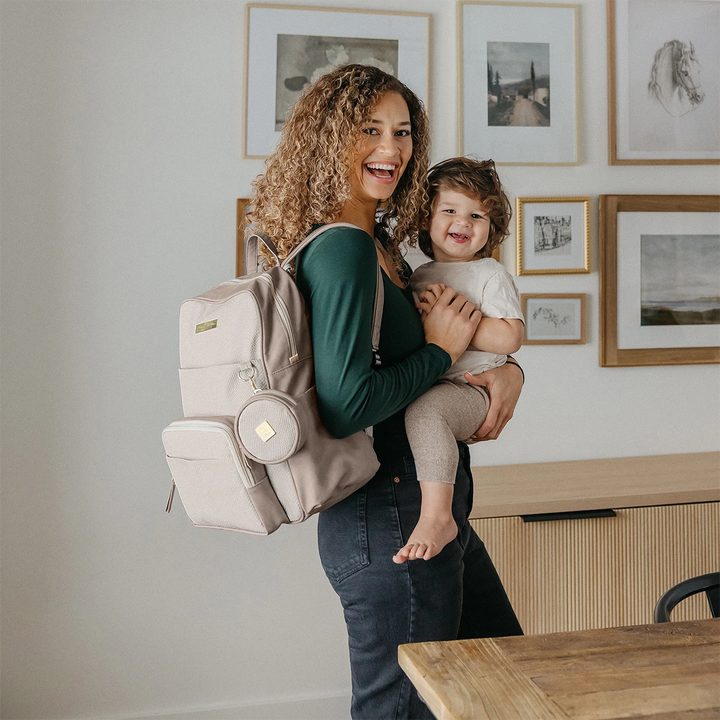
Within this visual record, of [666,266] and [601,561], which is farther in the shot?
[666,266]

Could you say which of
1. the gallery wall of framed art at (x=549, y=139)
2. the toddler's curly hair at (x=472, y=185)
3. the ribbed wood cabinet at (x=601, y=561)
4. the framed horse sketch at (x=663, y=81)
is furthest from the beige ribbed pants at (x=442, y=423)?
the framed horse sketch at (x=663, y=81)

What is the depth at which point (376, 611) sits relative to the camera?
3.40 ft

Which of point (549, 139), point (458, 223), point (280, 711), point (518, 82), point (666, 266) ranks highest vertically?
point (518, 82)

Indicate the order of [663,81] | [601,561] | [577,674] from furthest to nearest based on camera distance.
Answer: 1. [663,81]
2. [601,561]
3. [577,674]

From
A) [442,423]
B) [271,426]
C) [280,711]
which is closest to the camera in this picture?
[271,426]

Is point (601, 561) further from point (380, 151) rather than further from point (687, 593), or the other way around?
point (380, 151)

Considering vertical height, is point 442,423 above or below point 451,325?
below

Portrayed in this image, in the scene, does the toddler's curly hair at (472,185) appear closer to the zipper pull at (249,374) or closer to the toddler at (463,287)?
the toddler at (463,287)

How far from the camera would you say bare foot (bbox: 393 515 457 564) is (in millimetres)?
1018

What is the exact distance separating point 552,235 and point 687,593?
1.36m

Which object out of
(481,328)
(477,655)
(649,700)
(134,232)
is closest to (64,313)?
(134,232)

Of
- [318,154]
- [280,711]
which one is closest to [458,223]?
[318,154]

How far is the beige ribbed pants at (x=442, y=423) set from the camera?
1.08 meters

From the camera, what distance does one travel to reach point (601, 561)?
73.9 inches
